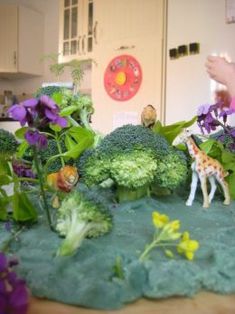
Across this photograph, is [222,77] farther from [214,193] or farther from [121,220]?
[121,220]

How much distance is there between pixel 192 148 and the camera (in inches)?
26.3

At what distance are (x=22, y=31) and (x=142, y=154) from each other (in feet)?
11.3

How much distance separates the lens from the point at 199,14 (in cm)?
213

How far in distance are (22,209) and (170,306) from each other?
0.87 ft

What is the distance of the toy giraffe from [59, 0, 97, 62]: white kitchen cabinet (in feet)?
7.25

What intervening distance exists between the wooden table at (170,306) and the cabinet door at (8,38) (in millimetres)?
3613

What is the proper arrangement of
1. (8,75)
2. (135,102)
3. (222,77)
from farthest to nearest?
(8,75), (135,102), (222,77)

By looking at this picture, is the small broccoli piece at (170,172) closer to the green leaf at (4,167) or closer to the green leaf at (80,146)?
the green leaf at (80,146)

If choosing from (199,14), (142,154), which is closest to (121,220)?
(142,154)

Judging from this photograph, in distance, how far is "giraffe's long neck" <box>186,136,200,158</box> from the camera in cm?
66

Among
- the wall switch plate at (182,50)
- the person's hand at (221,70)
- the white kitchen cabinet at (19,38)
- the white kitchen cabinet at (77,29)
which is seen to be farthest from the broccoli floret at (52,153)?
the white kitchen cabinet at (19,38)

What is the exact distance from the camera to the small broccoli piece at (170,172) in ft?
2.14

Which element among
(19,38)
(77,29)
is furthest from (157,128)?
(19,38)

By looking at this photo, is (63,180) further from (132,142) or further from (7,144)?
(7,144)
